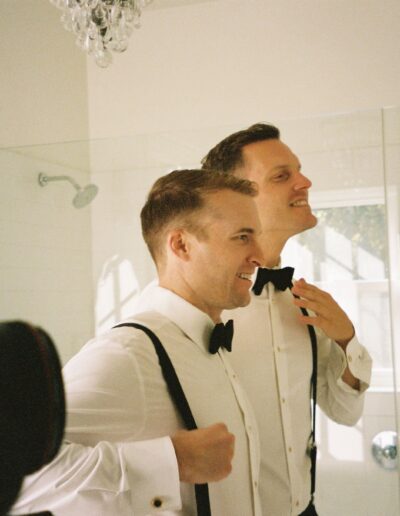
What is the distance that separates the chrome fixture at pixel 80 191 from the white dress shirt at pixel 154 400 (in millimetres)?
579

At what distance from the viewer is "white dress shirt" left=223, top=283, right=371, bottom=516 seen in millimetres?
954

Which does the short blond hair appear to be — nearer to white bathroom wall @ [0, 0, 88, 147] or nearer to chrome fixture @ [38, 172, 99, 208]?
chrome fixture @ [38, 172, 99, 208]

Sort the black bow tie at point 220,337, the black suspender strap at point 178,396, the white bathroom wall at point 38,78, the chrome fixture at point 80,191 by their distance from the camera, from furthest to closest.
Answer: the white bathroom wall at point 38,78 < the chrome fixture at point 80,191 < the black bow tie at point 220,337 < the black suspender strap at point 178,396

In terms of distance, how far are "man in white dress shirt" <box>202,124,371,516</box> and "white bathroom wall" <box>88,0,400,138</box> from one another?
1.23 meters

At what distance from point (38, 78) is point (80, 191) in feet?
2.68

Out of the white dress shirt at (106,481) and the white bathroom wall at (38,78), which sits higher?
the white bathroom wall at (38,78)

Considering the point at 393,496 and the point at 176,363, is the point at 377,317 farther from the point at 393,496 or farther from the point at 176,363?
the point at 176,363

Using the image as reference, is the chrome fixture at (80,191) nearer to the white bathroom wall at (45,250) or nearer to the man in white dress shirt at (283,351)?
the white bathroom wall at (45,250)

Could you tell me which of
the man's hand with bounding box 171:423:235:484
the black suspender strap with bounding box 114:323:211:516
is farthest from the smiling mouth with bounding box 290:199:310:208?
the man's hand with bounding box 171:423:235:484

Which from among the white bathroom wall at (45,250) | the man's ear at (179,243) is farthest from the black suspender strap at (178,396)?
the white bathroom wall at (45,250)

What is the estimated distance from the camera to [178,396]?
76cm

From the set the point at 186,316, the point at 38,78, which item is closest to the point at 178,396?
the point at 186,316

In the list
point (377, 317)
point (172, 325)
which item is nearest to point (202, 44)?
point (377, 317)

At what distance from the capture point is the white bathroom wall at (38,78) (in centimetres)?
195
